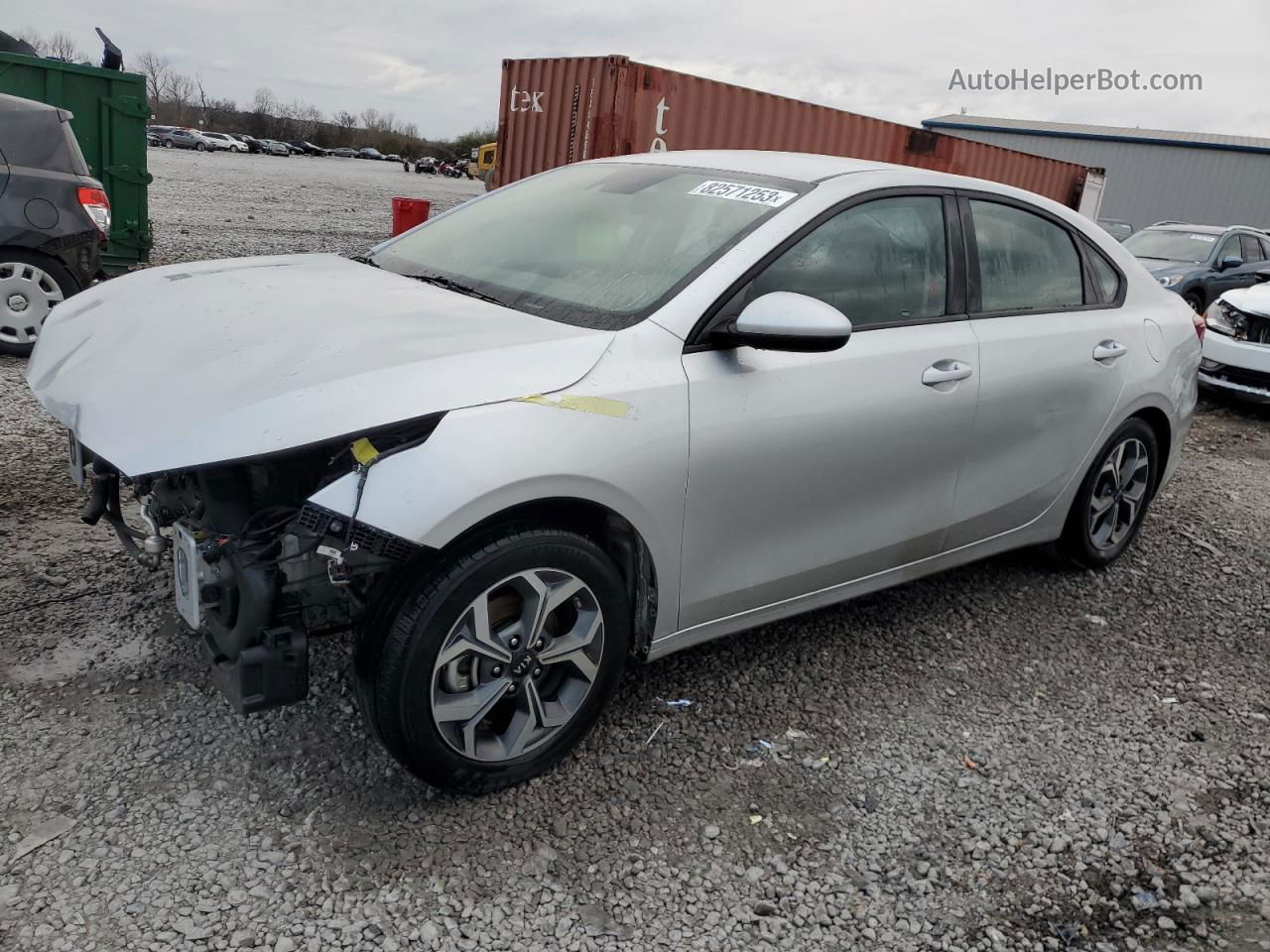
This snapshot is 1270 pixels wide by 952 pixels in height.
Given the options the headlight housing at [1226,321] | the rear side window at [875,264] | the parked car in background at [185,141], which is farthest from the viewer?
the parked car in background at [185,141]

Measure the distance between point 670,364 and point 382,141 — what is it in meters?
94.1

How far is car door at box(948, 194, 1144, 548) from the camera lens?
359 centimetres

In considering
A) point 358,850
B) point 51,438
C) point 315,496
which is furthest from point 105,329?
point 51,438

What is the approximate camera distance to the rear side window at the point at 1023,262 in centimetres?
367

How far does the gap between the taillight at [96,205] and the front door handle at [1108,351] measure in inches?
238

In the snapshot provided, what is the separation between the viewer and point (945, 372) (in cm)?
335

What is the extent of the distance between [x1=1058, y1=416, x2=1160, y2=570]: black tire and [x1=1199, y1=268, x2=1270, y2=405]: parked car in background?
4.90 metres

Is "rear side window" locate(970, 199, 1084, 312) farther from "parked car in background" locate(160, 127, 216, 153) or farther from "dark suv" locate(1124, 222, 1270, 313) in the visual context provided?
"parked car in background" locate(160, 127, 216, 153)

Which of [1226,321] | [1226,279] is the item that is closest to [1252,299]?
[1226,321]

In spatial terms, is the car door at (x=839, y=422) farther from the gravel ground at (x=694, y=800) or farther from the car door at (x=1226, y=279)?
the car door at (x=1226, y=279)

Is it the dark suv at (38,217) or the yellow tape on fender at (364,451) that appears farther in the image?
the dark suv at (38,217)

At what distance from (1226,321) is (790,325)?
7990 mm

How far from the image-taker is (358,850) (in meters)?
2.48

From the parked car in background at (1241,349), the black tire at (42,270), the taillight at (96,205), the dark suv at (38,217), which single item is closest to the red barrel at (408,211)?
the taillight at (96,205)
